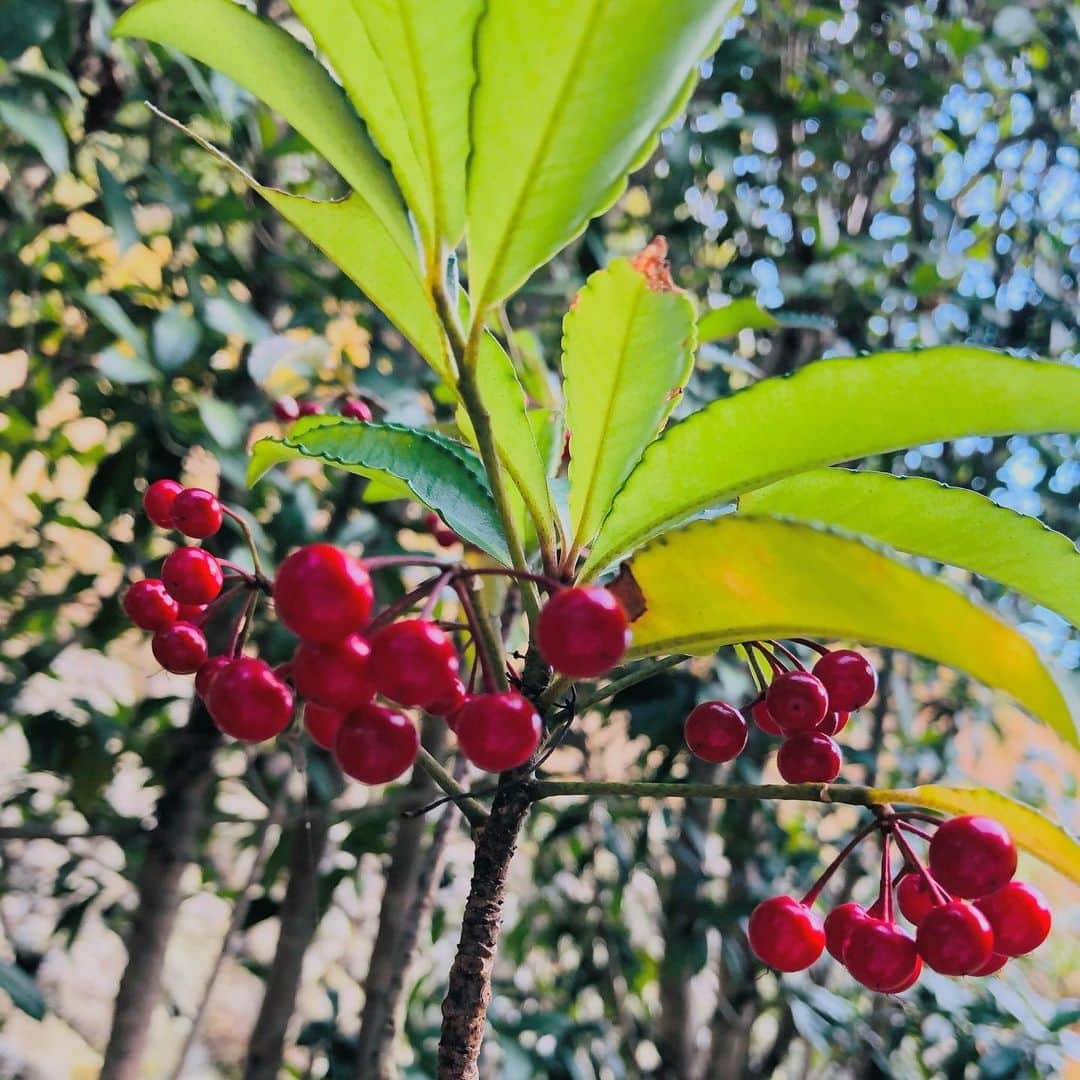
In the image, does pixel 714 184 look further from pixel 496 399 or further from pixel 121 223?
pixel 496 399

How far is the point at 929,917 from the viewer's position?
0.44 meters

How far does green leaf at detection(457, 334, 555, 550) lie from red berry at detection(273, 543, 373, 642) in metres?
0.10

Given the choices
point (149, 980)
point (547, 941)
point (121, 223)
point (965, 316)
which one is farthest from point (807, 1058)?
point (121, 223)

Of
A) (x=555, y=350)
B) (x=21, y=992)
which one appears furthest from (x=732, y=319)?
(x=21, y=992)

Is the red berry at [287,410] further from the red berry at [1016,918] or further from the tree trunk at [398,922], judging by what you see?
the red berry at [1016,918]

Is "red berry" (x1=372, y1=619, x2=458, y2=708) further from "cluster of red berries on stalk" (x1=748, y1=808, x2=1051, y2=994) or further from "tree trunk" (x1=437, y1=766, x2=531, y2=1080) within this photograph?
"cluster of red berries on stalk" (x1=748, y1=808, x2=1051, y2=994)

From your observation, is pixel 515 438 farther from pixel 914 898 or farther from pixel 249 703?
pixel 914 898

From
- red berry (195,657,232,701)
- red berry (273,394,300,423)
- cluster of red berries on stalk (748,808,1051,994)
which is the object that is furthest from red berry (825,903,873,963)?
red berry (273,394,300,423)

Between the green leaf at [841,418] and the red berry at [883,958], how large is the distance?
219 millimetres

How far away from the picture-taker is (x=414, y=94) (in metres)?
0.35

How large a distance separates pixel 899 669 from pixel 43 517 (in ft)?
4.49

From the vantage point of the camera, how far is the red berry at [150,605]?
0.53 meters

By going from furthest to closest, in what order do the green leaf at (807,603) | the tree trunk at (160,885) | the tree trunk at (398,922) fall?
the tree trunk at (160,885) < the tree trunk at (398,922) < the green leaf at (807,603)

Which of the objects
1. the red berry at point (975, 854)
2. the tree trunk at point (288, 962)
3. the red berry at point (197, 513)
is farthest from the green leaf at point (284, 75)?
the tree trunk at point (288, 962)
